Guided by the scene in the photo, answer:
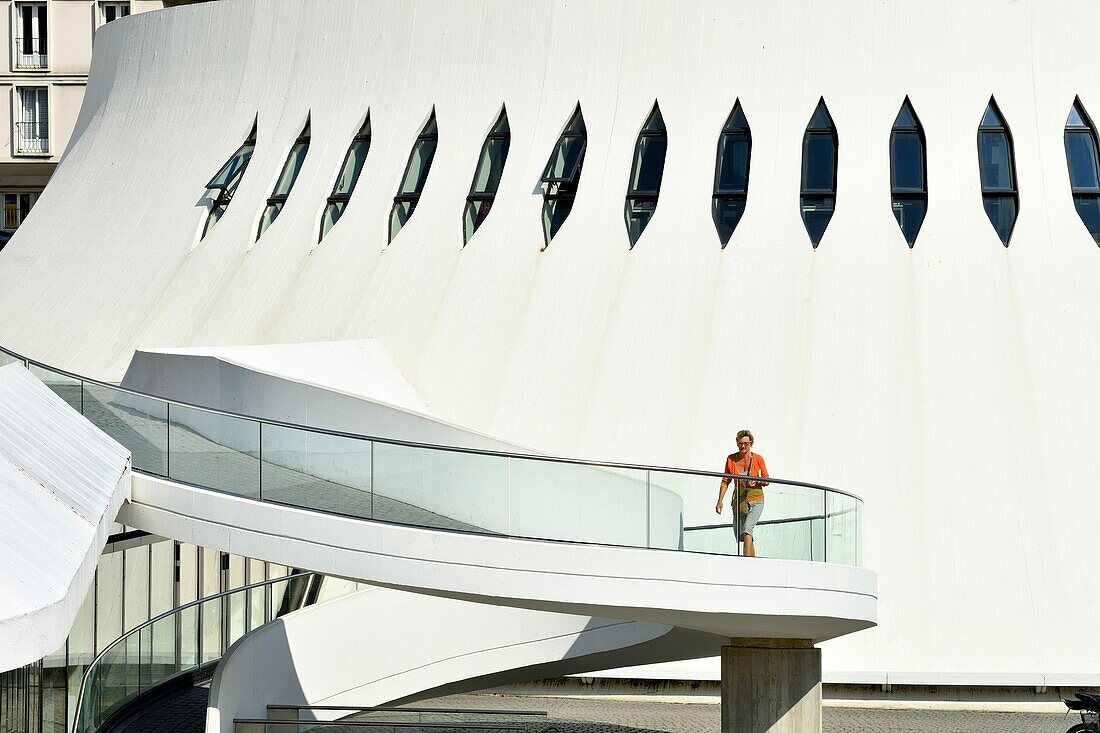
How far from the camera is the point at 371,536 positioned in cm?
1209

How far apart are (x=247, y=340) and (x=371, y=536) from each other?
11682 millimetres

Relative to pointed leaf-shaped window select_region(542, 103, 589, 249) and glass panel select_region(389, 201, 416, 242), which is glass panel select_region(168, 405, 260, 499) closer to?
pointed leaf-shaped window select_region(542, 103, 589, 249)

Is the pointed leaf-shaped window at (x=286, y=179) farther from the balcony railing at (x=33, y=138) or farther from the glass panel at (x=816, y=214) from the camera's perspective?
the balcony railing at (x=33, y=138)

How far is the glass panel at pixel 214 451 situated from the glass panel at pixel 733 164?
37.4 feet

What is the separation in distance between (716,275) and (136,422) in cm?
1096

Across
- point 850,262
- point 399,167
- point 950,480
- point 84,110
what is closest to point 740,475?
point 950,480

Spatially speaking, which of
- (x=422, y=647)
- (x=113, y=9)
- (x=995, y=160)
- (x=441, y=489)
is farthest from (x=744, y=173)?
(x=113, y=9)

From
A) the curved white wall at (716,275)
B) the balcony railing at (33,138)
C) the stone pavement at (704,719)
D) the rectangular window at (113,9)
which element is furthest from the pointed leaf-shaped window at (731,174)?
the balcony railing at (33,138)

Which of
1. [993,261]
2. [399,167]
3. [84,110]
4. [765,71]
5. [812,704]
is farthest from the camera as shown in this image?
[84,110]

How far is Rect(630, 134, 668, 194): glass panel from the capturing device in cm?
2284

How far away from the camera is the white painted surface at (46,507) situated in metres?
6.71

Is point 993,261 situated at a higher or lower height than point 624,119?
lower

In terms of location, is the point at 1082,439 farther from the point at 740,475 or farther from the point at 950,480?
the point at 740,475

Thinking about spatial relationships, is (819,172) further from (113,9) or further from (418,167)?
(113,9)
